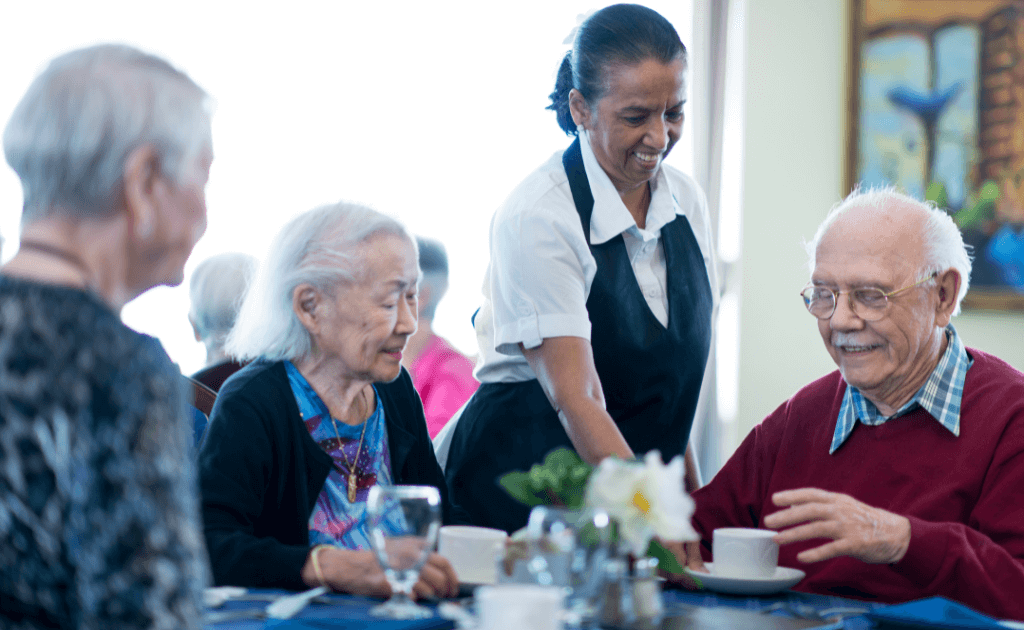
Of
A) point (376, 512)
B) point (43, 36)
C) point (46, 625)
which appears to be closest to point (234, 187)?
point (43, 36)

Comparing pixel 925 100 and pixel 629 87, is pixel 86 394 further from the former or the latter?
pixel 925 100

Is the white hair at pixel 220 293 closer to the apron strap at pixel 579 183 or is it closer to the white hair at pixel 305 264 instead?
the white hair at pixel 305 264

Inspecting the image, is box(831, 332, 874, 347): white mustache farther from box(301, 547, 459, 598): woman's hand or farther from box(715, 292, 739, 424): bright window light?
box(715, 292, 739, 424): bright window light

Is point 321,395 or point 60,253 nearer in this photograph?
point 60,253

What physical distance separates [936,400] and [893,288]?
216 millimetres

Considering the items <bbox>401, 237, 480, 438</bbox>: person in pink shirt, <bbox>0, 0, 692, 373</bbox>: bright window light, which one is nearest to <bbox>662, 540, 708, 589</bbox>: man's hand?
<bbox>401, 237, 480, 438</bbox>: person in pink shirt

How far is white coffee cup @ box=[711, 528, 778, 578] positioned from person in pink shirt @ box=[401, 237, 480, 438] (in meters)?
2.03

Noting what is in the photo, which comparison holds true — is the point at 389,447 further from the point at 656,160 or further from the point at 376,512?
the point at 656,160

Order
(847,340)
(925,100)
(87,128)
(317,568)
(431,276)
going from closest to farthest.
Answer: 1. (87,128)
2. (317,568)
3. (847,340)
4. (431,276)
5. (925,100)

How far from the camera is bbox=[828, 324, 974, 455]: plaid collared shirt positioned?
71.2 inches

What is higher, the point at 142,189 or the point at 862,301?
the point at 142,189

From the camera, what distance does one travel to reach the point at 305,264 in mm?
1939

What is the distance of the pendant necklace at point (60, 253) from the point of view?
96 cm

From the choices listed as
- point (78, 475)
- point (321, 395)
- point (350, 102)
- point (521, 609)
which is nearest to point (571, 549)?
point (521, 609)
